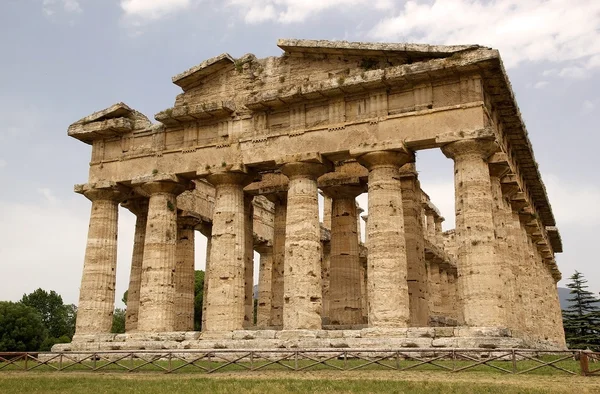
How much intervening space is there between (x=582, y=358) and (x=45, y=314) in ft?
208

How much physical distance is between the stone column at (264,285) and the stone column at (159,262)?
29.3 feet

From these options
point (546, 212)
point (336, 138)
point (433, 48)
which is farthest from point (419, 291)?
point (546, 212)

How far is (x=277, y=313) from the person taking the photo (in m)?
33.4

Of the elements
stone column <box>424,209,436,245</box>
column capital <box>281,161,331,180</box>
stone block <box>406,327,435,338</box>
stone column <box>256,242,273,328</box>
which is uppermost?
stone column <box>424,209,436,245</box>

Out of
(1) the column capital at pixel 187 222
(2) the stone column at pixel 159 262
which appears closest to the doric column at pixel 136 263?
(1) the column capital at pixel 187 222

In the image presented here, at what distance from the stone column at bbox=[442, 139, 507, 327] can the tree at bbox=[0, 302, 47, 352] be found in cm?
4425

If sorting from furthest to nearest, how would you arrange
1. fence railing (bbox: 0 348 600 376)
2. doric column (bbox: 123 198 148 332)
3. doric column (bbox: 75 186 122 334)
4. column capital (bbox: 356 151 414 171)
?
doric column (bbox: 123 198 148 332) < doric column (bbox: 75 186 122 334) < column capital (bbox: 356 151 414 171) < fence railing (bbox: 0 348 600 376)

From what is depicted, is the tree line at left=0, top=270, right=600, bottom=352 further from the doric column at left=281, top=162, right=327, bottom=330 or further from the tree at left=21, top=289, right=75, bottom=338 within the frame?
the doric column at left=281, top=162, right=327, bottom=330

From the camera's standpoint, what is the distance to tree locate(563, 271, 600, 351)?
A: 201 feet

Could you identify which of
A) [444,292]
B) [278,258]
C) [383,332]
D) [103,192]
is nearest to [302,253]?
[383,332]

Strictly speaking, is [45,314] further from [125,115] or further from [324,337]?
[324,337]

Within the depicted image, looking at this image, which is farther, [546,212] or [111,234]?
[546,212]

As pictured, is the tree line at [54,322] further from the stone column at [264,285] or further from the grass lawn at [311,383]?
the grass lawn at [311,383]

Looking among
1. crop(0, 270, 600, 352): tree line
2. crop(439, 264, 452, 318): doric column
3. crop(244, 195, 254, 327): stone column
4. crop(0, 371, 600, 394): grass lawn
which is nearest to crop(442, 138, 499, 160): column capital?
crop(0, 371, 600, 394): grass lawn
